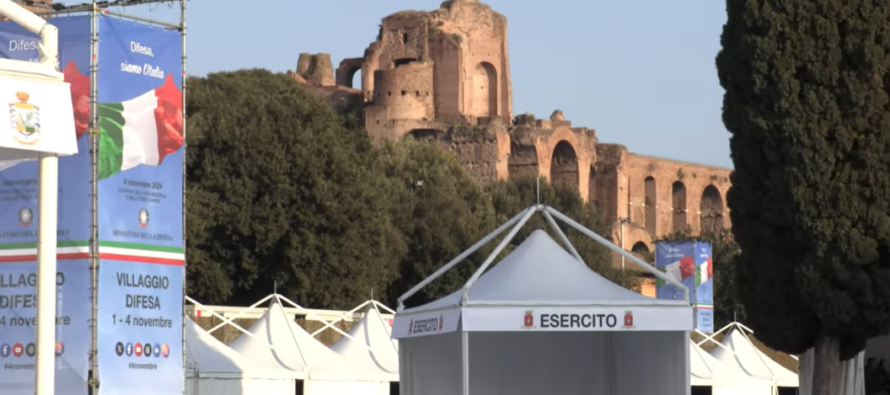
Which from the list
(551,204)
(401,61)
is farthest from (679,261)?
(401,61)

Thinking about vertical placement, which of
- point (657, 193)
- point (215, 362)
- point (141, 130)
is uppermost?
point (657, 193)

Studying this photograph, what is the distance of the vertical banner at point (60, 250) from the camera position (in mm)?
18422

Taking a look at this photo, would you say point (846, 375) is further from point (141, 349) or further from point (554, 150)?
point (554, 150)

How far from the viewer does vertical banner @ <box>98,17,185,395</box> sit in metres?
18.7

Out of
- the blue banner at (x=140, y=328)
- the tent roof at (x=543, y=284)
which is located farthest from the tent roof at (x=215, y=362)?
the tent roof at (x=543, y=284)

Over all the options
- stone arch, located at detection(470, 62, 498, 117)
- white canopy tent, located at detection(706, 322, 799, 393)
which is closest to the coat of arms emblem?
white canopy tent, located at detection(706, 322, 799, 393)

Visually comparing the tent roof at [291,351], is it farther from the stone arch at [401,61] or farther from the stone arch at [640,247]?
the stone arch at [401,61]

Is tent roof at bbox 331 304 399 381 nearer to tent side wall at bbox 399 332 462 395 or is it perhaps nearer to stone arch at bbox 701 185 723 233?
tent side wall at bbox 399 332 462 395

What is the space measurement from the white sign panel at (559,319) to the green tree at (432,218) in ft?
96.1

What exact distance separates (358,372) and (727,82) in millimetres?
7820

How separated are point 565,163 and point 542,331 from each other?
55.5 metres

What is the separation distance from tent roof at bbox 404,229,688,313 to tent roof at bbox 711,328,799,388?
45.4ft

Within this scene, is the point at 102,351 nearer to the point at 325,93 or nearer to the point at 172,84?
the point at 172,84

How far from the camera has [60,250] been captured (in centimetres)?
1870
